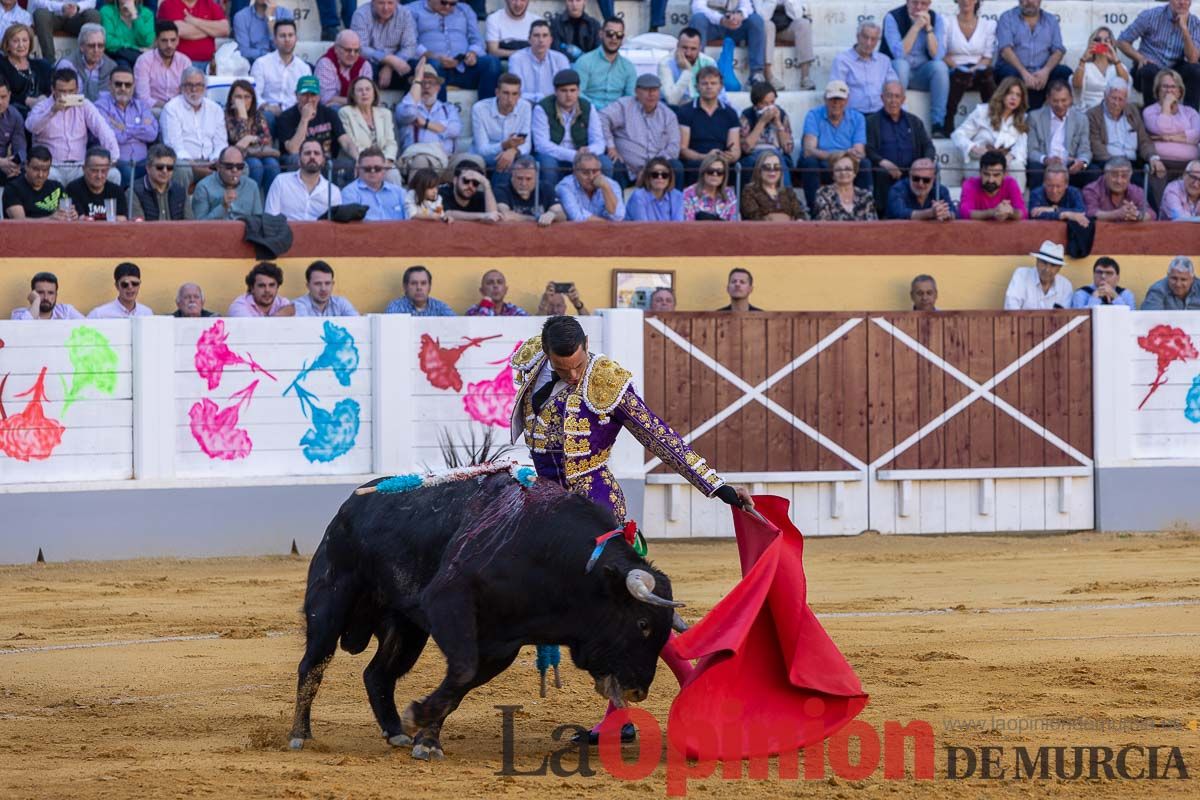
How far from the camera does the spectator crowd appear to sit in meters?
11.7

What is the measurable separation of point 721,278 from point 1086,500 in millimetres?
2953

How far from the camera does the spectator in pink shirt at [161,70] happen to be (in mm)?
12133

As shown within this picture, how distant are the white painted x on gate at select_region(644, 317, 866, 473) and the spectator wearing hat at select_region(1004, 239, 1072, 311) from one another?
137 cm

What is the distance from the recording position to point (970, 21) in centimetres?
1412

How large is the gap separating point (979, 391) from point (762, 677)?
22.5ft

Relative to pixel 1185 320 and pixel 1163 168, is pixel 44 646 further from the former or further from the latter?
pixel 1163 168

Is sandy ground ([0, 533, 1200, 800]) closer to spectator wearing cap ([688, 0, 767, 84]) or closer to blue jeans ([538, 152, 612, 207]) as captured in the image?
blue jeans ([538, 152, 612, 207])

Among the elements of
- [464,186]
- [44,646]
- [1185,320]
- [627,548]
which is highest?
[464,186]

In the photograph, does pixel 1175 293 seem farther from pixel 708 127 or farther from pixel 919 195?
pixel 708 127

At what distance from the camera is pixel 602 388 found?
18.6ft

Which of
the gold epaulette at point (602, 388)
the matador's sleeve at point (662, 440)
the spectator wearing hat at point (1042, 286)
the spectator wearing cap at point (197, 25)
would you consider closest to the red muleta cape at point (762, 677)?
the matador's sleeve at point (662, 440)

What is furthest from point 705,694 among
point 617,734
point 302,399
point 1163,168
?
Answer: point 1163,168

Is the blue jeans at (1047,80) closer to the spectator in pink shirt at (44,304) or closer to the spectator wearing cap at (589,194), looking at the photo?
the spectator wearing cap at (589,194)

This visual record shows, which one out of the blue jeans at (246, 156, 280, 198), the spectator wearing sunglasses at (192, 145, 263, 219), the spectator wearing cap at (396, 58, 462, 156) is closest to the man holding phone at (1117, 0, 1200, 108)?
the spectator wearing cap at (396, 58, 462, 156)
